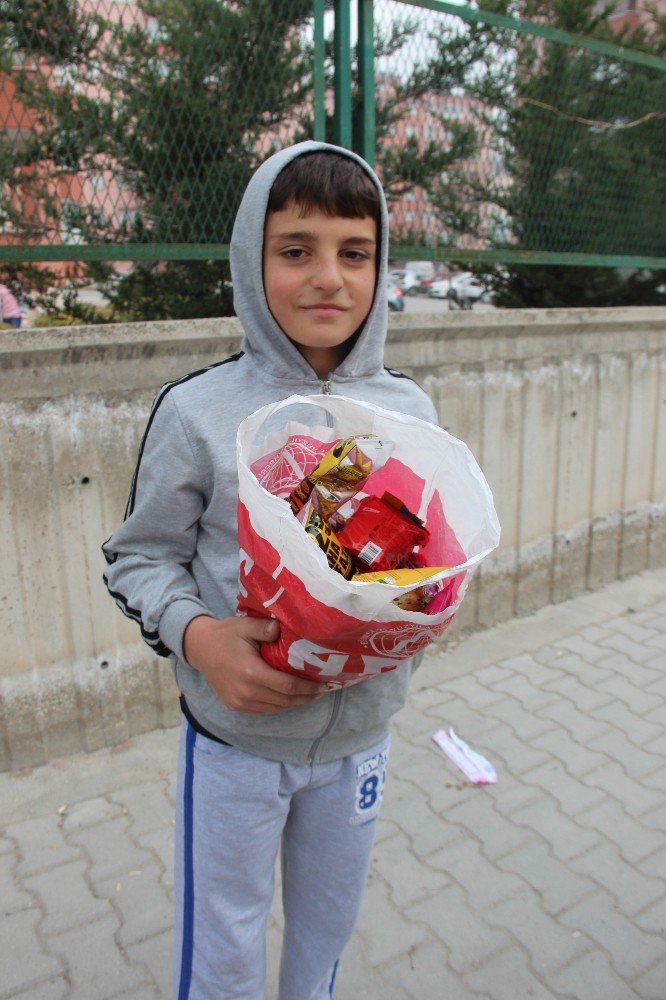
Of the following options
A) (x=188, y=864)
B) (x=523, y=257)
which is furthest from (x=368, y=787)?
(x=523, y=257)

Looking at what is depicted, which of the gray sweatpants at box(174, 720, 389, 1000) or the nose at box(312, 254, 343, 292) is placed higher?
the nose at box(312, 254, 343, 292)

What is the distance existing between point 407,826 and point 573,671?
1.38 meters

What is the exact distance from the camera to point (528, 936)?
7.32ft

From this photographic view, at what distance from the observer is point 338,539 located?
1118 mm

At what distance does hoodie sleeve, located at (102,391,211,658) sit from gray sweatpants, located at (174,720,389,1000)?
0.27m

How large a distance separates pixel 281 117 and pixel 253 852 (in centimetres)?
278

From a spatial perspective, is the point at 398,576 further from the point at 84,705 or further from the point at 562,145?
the point at 562,145

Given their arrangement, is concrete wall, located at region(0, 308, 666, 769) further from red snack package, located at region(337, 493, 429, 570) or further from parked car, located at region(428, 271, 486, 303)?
red snack package, located at region(337, 493, 429, 570)

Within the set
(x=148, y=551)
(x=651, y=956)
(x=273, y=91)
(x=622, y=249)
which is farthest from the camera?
(x=622, y=249)

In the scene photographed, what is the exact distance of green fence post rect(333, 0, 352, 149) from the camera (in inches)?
126

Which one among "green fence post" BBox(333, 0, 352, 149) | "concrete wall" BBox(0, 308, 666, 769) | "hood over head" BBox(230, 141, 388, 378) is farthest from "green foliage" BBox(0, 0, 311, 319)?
"hood over head" BBox(230, 141, 388, 378)

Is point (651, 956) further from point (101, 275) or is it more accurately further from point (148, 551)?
point (101, 275)

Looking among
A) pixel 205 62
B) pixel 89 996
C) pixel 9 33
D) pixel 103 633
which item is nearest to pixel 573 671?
pixel 103 633

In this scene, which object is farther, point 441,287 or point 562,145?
point 441,287
